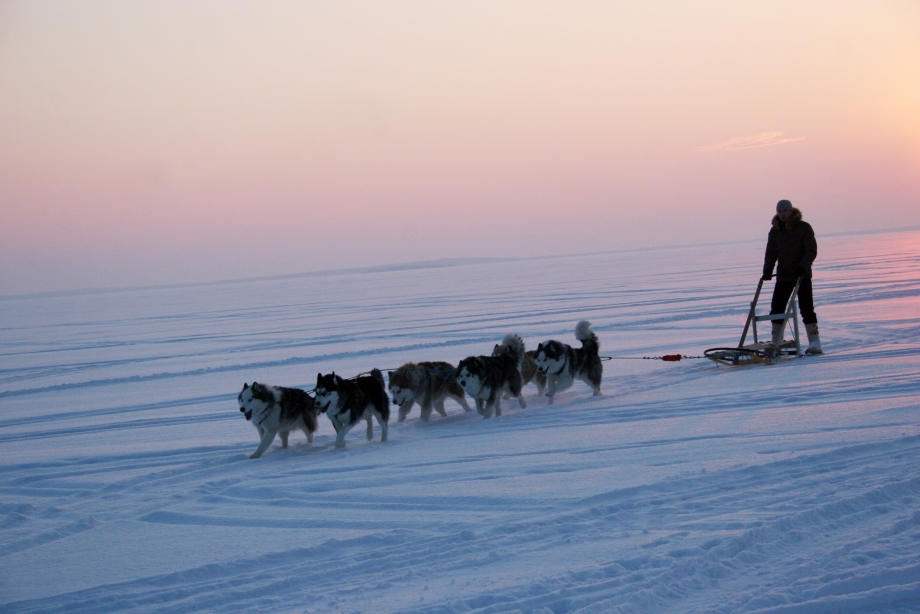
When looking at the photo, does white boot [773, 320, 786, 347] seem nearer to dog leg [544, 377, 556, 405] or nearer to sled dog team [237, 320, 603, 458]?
sled dog team [237, 320, 603, 458]

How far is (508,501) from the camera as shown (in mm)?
4453

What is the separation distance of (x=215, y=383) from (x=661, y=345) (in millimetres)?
6826

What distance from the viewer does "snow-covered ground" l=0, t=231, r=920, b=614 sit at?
325 centimetres

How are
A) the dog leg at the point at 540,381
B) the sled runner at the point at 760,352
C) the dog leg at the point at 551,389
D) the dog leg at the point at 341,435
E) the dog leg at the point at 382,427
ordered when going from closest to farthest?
1. the dog leg at the point at 341,435
2. the dog leg at the point at 382,427
3. the dog leg at the point at 551,389
4. the dog leg at the point at 540,381
5. the sled runner at the point at 760,352

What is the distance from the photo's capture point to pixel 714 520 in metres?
3.79

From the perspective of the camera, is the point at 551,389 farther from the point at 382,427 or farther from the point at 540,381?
the point at 382,427

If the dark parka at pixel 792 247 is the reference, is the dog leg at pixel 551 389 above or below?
below

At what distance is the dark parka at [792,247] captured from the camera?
927 centimetres

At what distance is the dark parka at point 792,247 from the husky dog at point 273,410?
6.03m

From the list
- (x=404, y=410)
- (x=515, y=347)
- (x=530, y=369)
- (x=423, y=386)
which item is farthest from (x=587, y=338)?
(x=404, y=410)

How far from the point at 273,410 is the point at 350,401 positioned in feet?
2.19

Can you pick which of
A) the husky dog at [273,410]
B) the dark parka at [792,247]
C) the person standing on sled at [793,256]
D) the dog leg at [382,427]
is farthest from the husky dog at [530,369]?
the dark parka at [792,247]

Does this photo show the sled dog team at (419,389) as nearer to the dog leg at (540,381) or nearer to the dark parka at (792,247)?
the dog leg at (540,381)

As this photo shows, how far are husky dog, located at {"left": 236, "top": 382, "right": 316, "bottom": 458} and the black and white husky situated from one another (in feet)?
8.52
